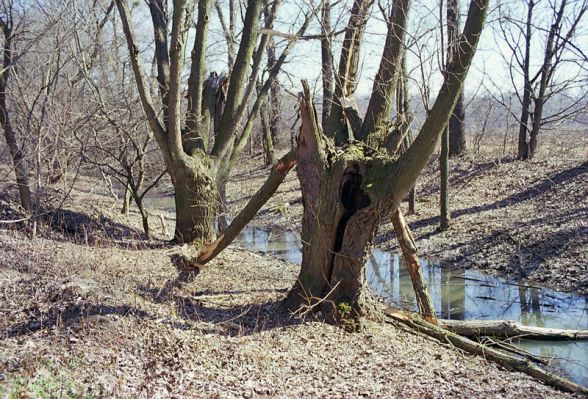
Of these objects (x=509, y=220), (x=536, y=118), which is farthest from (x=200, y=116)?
(x=536, y=118)

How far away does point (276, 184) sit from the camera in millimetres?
8227

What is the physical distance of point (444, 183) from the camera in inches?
562

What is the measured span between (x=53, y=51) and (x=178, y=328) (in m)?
6.96

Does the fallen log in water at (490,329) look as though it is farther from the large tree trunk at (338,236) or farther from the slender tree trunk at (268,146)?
the slender tree trunk at (268,146)

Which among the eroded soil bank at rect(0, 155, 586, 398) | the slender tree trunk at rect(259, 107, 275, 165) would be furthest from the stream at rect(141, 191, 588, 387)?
the slender tree trunk at rect(259, 107, 275, 165)

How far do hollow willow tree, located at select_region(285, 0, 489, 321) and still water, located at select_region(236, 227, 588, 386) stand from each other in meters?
1.57

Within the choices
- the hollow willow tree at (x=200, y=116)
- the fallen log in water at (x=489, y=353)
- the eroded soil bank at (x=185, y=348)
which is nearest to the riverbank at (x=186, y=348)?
the eroded soil bank at (x=185, y=348)

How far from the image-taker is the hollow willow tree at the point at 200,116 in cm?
1055

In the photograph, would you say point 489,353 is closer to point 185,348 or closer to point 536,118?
point 185,348

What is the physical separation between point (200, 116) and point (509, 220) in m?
8.44

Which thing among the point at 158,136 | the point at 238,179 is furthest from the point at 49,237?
the point at 238,179

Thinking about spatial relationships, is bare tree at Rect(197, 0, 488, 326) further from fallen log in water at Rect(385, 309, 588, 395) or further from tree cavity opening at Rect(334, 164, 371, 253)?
fallen log in water at Rect(385, 309, 588, 395)

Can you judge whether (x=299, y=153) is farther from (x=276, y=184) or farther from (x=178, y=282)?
(x=178, y=282)

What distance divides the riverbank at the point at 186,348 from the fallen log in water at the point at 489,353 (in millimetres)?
120
